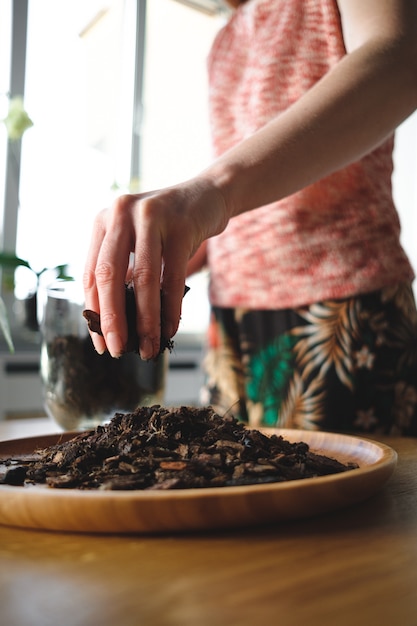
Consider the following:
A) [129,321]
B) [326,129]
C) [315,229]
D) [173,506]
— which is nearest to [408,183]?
[315,229]

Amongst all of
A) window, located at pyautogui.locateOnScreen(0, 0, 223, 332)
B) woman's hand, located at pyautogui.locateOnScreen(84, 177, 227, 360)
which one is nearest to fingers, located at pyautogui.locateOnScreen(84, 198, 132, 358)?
woman's hand, located at pyautogui.locateOnScreen(84, 177, 227, 360)

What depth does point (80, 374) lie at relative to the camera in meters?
0.90

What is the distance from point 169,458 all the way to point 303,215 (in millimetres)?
644

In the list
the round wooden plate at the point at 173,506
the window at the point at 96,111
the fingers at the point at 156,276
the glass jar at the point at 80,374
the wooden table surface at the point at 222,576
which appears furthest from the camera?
the window at the point at 96,111

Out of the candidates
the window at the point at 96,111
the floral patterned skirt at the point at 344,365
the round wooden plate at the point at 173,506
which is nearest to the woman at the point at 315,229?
the floral patterned skirt at the point at 344,365

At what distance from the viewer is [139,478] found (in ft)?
1.67

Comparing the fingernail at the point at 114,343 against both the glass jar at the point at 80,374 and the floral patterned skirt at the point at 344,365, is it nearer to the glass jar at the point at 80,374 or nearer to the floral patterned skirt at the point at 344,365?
the glass jar at the point at 80,374

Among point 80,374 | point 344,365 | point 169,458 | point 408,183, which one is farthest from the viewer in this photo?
point 408,183

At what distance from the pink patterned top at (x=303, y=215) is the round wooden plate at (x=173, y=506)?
623 mm

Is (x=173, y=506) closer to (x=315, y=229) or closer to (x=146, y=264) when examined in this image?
(x=146, y=264)

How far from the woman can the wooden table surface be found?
0.41 metres

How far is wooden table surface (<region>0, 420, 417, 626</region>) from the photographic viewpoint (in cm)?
32

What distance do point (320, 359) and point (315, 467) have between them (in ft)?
1.73

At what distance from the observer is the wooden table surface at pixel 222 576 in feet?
1.05
